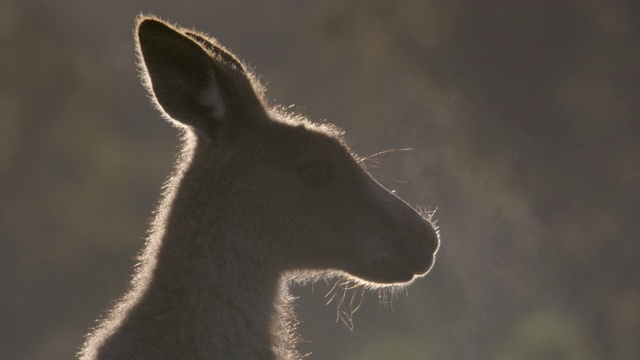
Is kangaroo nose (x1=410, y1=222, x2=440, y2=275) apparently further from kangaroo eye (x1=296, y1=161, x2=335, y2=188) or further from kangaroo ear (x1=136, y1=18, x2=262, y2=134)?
kangaroo ear (x1=136, y1=18, x2=262, y2=134)

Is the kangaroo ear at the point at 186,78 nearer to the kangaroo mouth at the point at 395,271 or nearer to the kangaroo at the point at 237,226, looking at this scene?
the kangaroo at the point at 237,226

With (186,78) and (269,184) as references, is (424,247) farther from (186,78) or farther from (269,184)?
(186,78)

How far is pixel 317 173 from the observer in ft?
19.2

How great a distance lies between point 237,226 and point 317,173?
0.72 metres

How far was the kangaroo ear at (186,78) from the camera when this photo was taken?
5312 mm

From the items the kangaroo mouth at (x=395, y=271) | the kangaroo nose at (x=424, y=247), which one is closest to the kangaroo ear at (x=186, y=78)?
the kangaroo mouth at (x=395, y=271)

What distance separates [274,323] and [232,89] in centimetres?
163

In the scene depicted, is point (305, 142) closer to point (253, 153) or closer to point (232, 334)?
point (253, 153)

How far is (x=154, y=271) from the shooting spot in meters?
5.41

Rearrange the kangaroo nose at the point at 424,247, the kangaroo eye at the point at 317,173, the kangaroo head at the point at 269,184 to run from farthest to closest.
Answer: the kangaroo nose at the point at 424,247, the kangaroo eye at the point at 317,173, the kangaroo head at the point at 269,184

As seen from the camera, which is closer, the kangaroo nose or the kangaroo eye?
the kangaroo eye

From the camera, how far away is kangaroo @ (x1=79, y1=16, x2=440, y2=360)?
508 centimetres

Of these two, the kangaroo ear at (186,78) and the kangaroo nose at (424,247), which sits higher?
the kangaroo nose at (424,247)

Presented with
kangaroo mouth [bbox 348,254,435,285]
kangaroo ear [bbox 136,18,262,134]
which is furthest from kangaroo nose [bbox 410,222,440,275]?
kangaroo ear [bbox 136,18,262,134]
